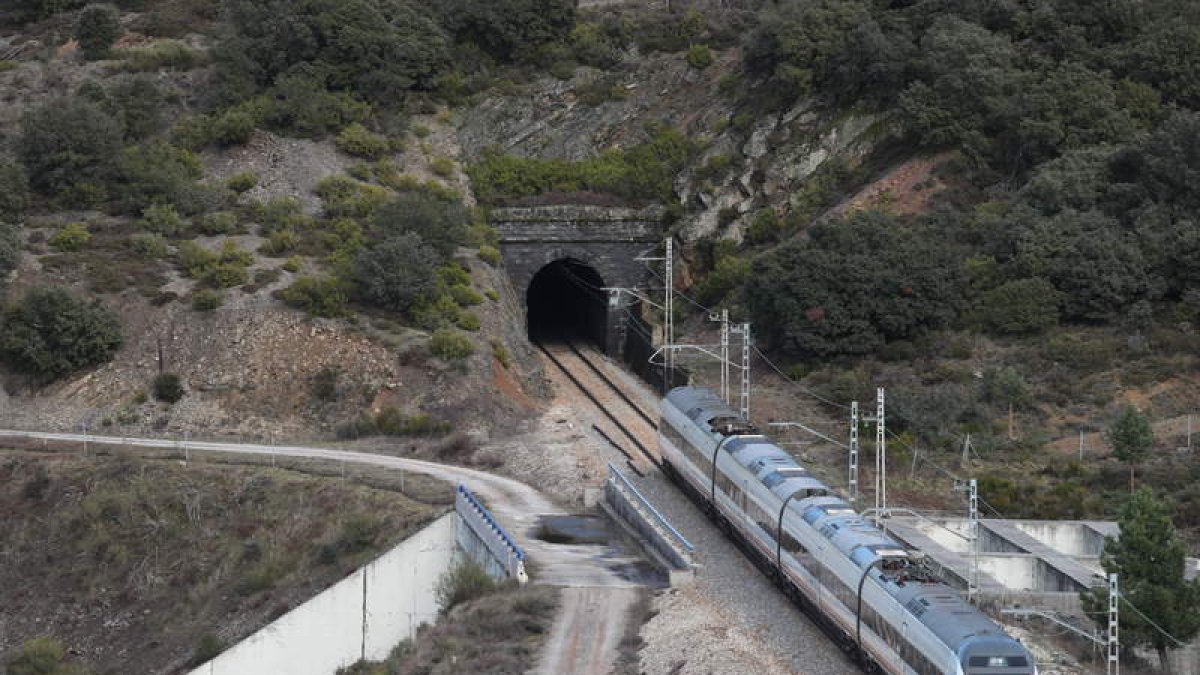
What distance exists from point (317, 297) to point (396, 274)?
312 centimetres

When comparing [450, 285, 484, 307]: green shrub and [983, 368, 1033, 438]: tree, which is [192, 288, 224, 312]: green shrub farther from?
[983, 368, 1033, 438]: tree

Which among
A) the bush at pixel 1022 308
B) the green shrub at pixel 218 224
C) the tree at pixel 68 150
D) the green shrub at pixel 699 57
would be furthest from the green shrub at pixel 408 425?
the green shrub at pixel 699 57

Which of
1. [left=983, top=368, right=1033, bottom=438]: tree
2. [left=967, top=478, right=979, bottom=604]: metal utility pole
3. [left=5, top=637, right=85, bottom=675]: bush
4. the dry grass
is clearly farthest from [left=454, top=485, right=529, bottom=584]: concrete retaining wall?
[left=983, top=368, right=1033, bottom=438]: tree

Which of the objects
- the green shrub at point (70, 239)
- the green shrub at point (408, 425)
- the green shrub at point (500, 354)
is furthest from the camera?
the green shrub at point (70, 239)

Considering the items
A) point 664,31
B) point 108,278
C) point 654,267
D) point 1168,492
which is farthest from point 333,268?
point 1168,492

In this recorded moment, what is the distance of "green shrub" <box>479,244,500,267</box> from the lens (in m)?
78.0

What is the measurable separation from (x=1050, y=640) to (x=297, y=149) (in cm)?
4867

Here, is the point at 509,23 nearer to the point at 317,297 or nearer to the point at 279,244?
the point at 279,244

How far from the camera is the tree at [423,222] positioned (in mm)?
74625

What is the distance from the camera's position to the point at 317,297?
2781 inches

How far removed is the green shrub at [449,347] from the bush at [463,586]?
17556 mm

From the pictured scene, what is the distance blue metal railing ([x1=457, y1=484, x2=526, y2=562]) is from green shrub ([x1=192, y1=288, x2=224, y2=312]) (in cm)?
1922

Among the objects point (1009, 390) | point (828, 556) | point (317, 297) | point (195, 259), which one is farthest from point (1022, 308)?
point (195, 259)

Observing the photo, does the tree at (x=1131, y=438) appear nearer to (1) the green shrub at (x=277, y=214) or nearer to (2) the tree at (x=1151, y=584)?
(2) the tree at (x=1151, y=584)
